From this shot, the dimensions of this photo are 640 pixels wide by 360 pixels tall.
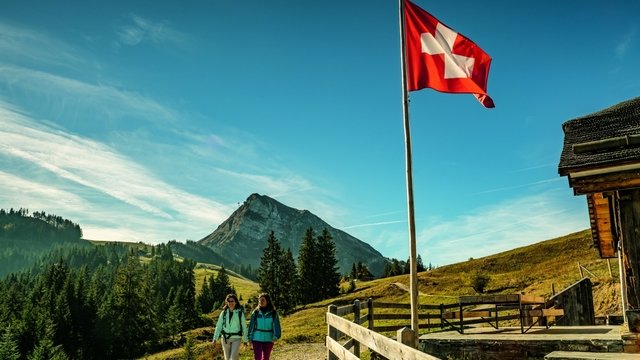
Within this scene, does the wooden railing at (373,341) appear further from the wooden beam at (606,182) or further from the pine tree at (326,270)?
the pine tree at (326,270)

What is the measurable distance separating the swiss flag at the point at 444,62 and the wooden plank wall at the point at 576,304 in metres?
10.6

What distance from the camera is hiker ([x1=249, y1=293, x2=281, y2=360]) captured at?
1179cm

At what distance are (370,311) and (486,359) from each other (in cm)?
429

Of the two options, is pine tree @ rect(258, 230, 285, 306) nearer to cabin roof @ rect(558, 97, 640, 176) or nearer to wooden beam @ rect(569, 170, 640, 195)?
cabin roof @ rect(558, 97, 640, 176)

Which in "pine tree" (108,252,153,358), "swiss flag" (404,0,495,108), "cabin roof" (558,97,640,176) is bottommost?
"pine tree" (108,252,153,358)

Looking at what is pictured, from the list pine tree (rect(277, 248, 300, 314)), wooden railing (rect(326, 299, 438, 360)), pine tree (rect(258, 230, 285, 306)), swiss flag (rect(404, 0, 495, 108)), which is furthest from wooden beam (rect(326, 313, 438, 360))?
pine tree (rect(258, 230, 285, 306))

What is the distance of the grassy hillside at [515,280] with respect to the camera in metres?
34.5

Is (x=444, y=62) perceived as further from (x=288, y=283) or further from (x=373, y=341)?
(x=288, y=283)

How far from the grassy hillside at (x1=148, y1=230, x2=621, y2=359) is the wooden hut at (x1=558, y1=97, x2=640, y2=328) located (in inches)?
654

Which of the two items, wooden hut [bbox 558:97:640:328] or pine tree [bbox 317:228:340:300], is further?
pine tree [bbox 317:228:340:300]

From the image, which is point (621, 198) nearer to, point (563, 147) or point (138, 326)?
point (563, 147)

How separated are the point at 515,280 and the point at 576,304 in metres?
35.8

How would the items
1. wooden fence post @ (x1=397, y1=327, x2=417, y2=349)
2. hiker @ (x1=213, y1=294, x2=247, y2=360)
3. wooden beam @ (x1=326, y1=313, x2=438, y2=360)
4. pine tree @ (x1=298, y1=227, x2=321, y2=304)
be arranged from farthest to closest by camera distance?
pine tree @ (x1=298, y1=227, x2=321, y2=304)
hiker @ (x1=213, y1=294, x2=247, y2=360)
wooden fence post @ (x1=397, y1=327, x2=417, y2=349)
wooden beam @ (x1=326, y1=313, x2=438, y2=360)

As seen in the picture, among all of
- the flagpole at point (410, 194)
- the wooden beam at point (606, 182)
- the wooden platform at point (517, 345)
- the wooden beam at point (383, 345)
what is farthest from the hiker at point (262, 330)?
the wooden beam at point (606, 182)
